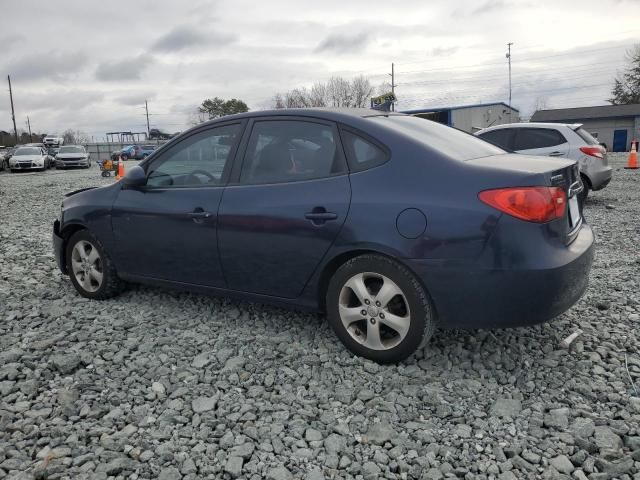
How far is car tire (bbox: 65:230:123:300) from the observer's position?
4.46 metres

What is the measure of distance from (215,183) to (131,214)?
2.86 ft

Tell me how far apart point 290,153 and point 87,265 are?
227cm

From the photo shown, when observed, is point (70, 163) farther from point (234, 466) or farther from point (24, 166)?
point (234, 466)

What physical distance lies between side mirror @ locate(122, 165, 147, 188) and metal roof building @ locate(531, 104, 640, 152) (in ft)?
167

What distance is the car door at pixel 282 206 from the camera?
3.25 meters

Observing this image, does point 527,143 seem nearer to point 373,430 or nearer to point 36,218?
point 373,430

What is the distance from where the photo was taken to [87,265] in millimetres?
4578

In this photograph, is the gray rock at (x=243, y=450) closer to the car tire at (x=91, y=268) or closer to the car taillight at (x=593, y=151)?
the car tire at (x=91, y=268)

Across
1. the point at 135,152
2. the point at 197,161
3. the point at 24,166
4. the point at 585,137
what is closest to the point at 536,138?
the point at 585,137

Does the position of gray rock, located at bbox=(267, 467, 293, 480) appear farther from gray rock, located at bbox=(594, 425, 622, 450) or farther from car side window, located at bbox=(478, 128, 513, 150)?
car side window, located at bbox=(478, 128, 513, 150)

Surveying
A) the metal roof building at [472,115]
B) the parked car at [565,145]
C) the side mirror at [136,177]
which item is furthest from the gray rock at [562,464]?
the metal roof building at [472,115]

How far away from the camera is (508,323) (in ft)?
9.46

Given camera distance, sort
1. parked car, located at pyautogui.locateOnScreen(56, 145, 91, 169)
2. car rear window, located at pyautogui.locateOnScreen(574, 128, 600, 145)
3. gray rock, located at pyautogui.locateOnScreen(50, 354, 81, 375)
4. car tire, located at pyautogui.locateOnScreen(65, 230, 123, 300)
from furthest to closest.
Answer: parked car, located at pyautogui.locateOnScreen(56, 145, 91, 169) < car rear window, located at pyautogui.locateOnScreen(574, 128, 600, 145) < car tire, located at pyautogui.locateOnScreen(65, 230, 123, 300) < gray rock, located at pyautogui.locateOnScreen(50, 354, 81, 375)

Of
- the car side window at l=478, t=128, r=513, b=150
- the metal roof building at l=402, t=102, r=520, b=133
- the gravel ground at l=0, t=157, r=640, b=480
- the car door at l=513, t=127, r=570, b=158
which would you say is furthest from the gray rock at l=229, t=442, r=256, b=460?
the metal roof building at l=402, t=102, r=520, b=133
